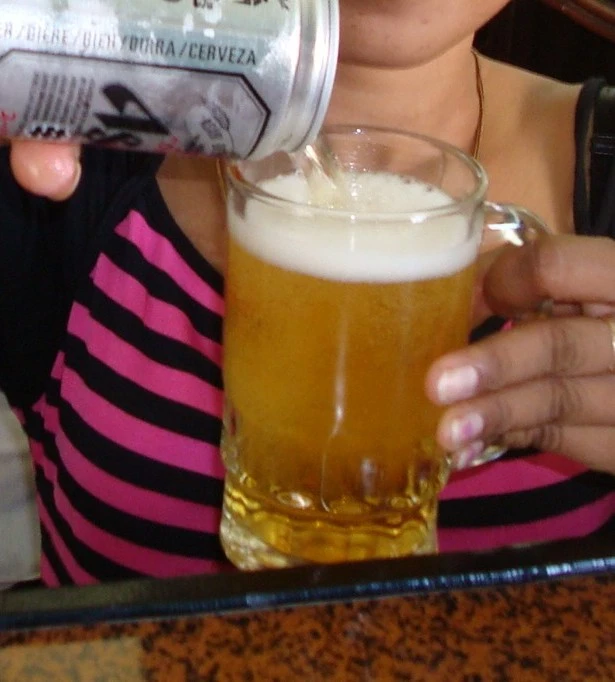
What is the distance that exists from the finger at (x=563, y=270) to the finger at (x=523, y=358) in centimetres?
2

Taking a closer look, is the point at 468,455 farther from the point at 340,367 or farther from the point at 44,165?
the point at 44,165

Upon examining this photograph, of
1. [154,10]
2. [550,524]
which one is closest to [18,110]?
[154,10]

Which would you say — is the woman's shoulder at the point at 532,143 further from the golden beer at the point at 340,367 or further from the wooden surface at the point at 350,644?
the wooden surface at the point at 350,644

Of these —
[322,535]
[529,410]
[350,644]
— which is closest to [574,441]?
[529,410]

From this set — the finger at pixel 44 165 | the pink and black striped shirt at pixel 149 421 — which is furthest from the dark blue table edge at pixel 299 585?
the pink and black striped shirt at pixel 149 421

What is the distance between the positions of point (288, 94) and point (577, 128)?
42 centimetres

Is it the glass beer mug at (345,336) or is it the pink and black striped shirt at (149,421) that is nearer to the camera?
the glass beer mug at (345,336)

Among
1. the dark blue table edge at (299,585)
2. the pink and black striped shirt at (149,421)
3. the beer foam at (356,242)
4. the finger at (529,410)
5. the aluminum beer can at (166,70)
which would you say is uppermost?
the aluminum beer can at (166,70)

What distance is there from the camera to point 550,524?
2.62 feet

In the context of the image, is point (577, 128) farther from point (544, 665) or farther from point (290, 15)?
point (544, 665)

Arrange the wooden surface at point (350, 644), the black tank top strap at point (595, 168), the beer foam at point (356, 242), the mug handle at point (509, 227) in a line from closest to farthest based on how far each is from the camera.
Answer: the wooden surface at point (350, 644)
the beer foam at point (356, 242)
the mug handle at point (509, 227)
the black tank top strap at point (595, 168)

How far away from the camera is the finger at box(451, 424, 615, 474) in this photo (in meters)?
0.61

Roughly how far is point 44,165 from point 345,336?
20 cm

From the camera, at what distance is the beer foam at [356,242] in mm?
495
